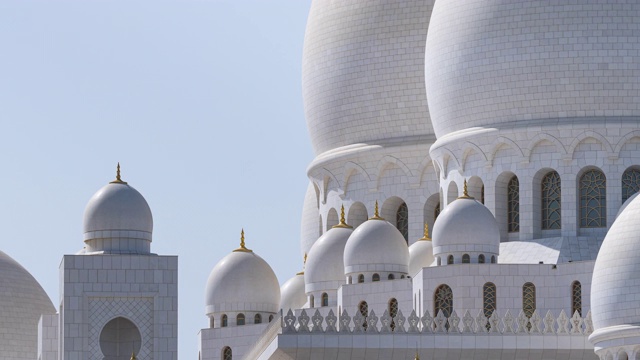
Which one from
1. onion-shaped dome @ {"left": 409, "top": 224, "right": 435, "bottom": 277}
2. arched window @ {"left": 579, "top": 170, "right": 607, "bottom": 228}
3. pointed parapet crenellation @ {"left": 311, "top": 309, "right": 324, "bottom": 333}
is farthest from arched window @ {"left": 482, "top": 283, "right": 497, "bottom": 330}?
pointed parapet crenellation @ {"left": 311, "top": 309, "right": 324, "bottom": 333}

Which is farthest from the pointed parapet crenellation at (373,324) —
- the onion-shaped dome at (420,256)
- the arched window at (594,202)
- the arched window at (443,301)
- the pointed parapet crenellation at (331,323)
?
the arched window at (594,202)

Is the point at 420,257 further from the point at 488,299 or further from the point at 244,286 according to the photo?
the point at 244,286

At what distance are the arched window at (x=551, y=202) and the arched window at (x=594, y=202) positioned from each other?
68 cm

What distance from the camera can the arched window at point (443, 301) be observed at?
62281 millimetres

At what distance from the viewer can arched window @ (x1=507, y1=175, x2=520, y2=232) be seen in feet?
218

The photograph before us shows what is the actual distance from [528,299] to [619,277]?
17.2 ft

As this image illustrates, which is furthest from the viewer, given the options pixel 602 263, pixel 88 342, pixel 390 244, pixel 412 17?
pixel 412 17

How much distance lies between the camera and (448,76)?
67.5 metres

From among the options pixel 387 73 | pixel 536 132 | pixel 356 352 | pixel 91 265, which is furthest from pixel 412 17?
pixel 91 265

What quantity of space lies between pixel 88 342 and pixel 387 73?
20.4m

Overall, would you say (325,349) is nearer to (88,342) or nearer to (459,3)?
(88,342)

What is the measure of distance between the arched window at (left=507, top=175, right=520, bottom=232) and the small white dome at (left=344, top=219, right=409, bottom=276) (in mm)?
3229

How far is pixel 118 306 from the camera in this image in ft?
179

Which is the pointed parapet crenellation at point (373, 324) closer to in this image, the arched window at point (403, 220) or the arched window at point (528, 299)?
the arched window at point (528, 299)
